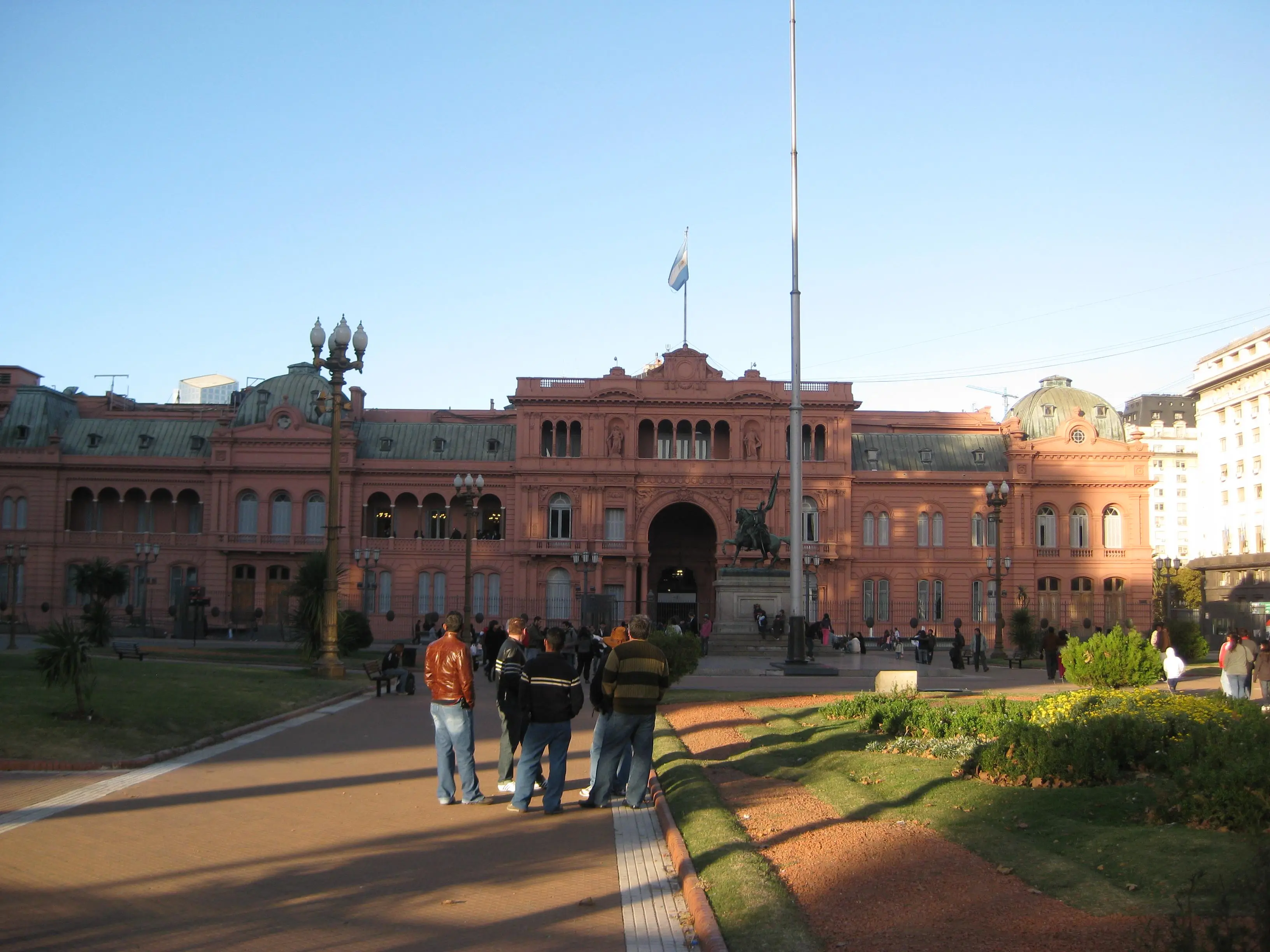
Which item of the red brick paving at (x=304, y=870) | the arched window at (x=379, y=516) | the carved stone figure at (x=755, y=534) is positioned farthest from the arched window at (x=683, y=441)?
the red brick paving at (x=304, y=870)

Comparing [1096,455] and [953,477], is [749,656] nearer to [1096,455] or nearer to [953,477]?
[953,477]

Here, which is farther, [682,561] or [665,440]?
[682,561]

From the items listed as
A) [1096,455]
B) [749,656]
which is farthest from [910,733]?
[1096,455]

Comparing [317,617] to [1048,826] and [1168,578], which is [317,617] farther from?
[1168,578]

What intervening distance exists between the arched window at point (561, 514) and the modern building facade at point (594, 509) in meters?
0.12

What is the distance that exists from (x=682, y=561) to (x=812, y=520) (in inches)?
336

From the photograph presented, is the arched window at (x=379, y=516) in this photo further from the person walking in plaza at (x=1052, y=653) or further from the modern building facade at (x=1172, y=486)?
the modern building facade at (x=1172, y=486)

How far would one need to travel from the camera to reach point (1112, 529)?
7031 cm

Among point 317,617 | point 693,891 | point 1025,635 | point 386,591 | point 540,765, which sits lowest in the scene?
point 1025,635

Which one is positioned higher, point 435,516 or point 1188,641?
point 435,516

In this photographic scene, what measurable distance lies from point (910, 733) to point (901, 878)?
26.4ft

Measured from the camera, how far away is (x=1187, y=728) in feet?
39.1

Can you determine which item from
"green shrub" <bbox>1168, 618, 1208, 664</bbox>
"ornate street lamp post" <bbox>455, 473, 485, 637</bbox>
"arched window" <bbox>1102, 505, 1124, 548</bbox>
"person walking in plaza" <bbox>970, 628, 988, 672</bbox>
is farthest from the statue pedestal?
"arched window" <bbox>1102, 505, 1124, 548</bbox>

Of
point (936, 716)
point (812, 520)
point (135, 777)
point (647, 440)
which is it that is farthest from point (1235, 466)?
point (135, 777)
